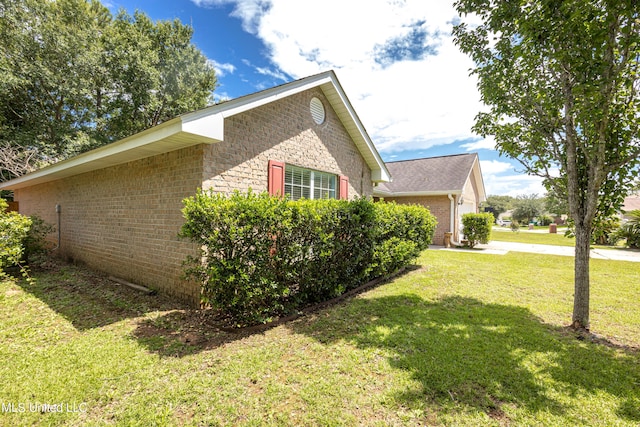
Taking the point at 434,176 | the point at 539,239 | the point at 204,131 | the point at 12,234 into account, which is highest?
the point at 434,176

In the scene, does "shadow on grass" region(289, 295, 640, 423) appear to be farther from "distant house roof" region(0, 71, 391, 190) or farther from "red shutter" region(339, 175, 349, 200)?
"red shutter" region(339, 175, 349, 200)

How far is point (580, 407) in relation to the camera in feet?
8.36

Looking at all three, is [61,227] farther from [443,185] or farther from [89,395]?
[443,185]

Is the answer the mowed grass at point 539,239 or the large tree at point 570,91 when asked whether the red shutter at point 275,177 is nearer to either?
the large tree at point 570,91

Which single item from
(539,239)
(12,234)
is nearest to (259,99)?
(12,234)

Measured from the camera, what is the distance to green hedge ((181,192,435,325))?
12.6ft

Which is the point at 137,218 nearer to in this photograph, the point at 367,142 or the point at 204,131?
the point at 204,131

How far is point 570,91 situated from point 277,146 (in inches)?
205

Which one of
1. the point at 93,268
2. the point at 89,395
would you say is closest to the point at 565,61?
the point at 89,395

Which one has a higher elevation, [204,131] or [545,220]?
[204,131]

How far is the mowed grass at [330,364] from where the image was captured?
8.08 ft

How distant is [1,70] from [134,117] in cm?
615

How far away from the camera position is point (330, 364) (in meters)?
3.22

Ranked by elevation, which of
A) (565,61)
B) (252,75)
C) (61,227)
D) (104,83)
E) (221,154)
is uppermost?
(104,83)
